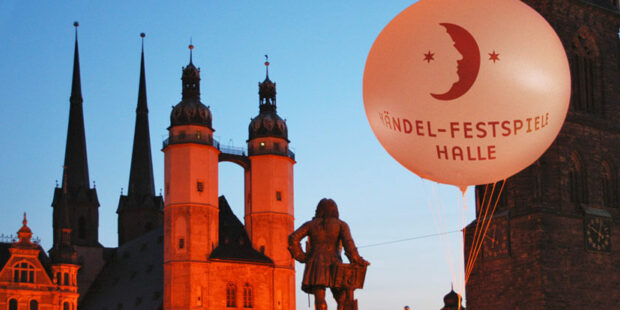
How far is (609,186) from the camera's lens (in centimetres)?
4969

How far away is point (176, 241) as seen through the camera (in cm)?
7350

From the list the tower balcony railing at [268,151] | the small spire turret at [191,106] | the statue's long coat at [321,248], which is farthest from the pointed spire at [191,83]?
the statue's long coat at [321,248]

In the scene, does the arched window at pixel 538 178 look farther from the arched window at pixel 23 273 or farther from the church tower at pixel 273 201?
the arched window at pixel 23 273

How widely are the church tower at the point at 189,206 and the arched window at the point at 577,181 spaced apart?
3212 centimetres

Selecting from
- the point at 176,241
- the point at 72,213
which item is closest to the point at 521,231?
the point at 176,241

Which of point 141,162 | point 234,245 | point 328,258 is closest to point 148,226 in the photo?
point 141,162

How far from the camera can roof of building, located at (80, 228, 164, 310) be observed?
3209 inches

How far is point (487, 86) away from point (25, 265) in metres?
64.1

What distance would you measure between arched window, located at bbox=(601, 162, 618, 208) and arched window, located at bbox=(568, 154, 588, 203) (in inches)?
57.3

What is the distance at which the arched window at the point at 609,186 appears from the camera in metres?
49.4

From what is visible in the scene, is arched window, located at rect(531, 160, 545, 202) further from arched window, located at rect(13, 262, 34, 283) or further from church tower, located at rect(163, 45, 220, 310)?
arched window, located at rect(13, 262, 34, 283)

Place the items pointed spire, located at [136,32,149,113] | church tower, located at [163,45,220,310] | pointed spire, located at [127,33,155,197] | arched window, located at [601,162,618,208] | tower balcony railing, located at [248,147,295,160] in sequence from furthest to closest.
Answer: pointed spire, located at [136,32,149,113]
pointed spire, located at [127,33,155,197]
tower balcony railing, located at [248,147,295,160]
church tower, located at [163,45,220,310]
arched window, located at [601,162,618,208]

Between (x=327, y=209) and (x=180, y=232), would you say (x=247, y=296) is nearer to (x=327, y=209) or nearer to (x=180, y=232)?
(x=180, y=232)

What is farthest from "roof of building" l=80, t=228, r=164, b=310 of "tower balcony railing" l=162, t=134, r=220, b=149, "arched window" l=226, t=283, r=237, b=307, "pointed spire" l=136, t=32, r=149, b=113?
"pointed spire" l=136, t=32, r=149, b=113
